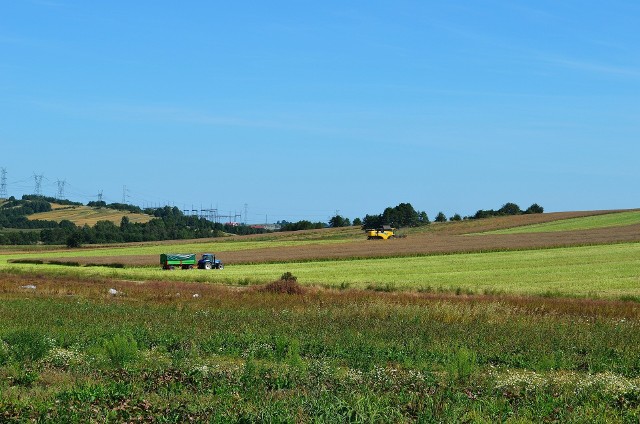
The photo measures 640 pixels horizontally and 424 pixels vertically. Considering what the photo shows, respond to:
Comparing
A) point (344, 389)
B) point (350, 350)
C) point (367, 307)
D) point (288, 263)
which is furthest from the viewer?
point (288, 263)

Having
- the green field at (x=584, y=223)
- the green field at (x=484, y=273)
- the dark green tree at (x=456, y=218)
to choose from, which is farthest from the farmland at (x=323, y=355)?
the dark green tree at (x=456, y=218)

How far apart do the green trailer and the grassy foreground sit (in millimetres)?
40308

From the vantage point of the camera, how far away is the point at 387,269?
5522cm

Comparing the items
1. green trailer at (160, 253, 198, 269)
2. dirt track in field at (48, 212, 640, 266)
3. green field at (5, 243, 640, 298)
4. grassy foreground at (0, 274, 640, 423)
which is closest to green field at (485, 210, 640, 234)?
dirt track in field at (48, 212, 640, 266)

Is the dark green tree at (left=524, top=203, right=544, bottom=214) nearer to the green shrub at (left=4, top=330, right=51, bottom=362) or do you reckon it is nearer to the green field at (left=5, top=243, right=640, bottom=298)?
the green field at (left=5, top=243, right=640, bottom=298)

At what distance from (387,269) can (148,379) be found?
4300 centimetres

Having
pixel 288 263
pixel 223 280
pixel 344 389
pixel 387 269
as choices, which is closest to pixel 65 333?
pixel 344 389

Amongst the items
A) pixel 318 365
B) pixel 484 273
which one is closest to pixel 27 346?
pixel 318 365

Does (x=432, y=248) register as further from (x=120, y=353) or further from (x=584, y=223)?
(x=120, y=353)

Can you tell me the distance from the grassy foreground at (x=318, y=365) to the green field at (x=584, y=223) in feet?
238

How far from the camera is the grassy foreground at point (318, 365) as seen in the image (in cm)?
1055

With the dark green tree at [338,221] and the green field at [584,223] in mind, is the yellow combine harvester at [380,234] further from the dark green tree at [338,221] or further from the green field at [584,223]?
the dark green tree at [338,221]

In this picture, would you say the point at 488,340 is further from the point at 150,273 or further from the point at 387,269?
the point at 150,273

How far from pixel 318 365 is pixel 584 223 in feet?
305
